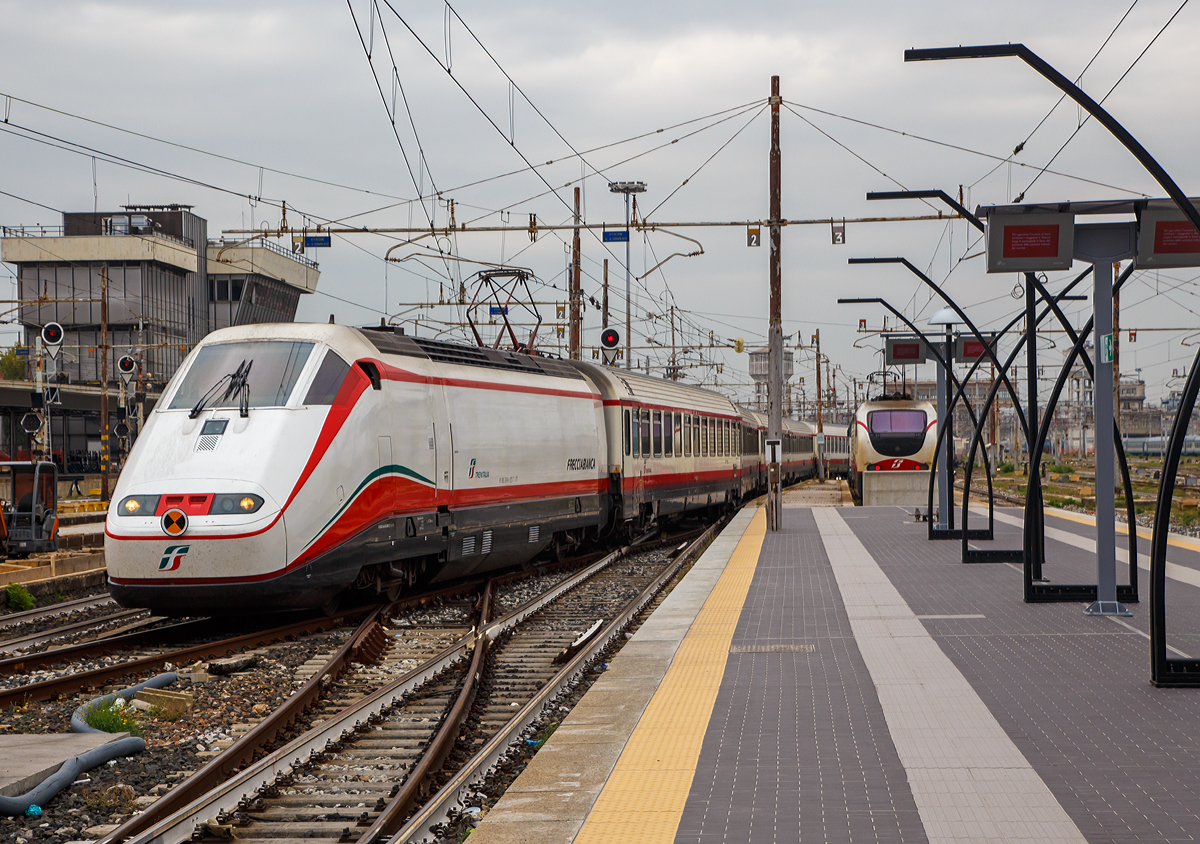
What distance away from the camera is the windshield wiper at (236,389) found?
40.1 ft

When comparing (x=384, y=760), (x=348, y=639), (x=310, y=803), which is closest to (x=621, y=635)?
(x=348, y=639)

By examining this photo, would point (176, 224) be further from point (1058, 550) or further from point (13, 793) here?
point (13, 793)

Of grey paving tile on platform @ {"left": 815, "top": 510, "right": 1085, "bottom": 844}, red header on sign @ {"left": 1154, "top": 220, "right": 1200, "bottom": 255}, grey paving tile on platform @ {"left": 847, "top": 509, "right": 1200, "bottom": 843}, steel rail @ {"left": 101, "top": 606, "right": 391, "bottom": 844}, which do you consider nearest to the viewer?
grey paving tile on platform @ {"left": 815, "top": 510, "right": 1085, "bottom": 844}

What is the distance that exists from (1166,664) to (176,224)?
8244cm

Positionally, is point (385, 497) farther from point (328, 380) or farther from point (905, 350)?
point (905, 350)

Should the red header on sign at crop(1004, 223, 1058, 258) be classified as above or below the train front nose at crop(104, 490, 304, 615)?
above

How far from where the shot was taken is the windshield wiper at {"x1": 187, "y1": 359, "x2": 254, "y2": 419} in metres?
12.2

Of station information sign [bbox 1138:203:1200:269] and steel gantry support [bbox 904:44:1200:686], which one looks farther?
station information sign [bbox 1138:203:1200:269]

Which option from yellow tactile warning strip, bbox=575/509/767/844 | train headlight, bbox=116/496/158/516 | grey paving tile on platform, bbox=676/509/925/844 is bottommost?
yellow tactile warning strip, bbox=575/509/767/844

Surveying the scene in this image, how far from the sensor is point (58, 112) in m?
17.9

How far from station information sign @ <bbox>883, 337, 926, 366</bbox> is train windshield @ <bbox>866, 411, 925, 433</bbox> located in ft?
41.0

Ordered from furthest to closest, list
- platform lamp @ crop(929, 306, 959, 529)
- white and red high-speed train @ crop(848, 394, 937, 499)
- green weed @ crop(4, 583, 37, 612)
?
white and red high-speed train @ crop(848, 394, 937, 499) → platform lamp @ crop(929, 306, 959, 529) → green weed @ crop(4, 583, 37, 612)

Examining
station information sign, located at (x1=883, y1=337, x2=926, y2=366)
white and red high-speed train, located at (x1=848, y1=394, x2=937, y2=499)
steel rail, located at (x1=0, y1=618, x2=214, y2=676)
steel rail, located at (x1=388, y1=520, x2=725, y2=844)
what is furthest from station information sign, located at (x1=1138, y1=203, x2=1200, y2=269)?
white and red high-speed train, located at (x1=848, y1=394, x2=937, y2=499)

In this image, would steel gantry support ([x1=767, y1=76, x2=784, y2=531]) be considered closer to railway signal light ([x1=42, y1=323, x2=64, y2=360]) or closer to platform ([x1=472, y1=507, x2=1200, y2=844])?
platform ([x1=472, y1=507, x2=1200, y2=844])
